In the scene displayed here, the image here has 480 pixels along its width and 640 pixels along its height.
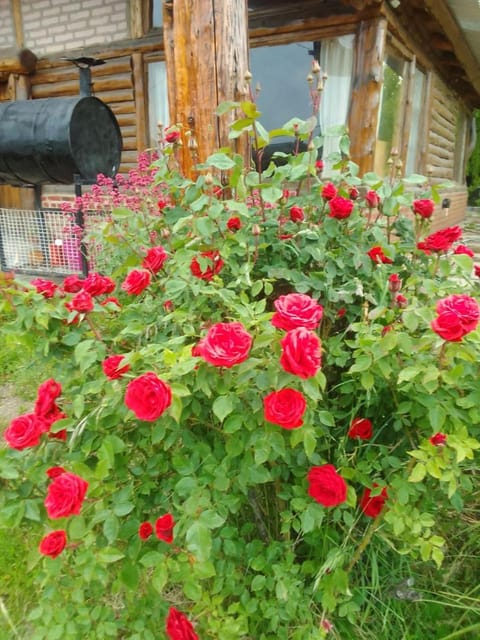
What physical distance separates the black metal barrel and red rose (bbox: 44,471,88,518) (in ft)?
14.2

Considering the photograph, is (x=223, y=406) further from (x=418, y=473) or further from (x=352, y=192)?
(x=352, y=192)

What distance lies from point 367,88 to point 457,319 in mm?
4230

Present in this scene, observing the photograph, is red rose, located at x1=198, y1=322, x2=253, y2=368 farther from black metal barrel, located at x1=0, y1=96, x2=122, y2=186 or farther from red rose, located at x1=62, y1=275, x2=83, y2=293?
black metal barrel, located at x1=0, y1=96, x2=122, y2=186

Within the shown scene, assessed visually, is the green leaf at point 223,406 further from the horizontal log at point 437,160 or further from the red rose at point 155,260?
the horizontal log at point 437,160

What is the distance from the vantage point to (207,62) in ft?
5.48

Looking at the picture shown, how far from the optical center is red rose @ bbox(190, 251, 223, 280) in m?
1.15

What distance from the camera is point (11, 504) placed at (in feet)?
3.19

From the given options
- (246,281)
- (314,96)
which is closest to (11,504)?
(246,281)

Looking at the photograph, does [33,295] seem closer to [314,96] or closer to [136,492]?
[136,492]

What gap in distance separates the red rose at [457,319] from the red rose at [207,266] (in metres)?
0.57

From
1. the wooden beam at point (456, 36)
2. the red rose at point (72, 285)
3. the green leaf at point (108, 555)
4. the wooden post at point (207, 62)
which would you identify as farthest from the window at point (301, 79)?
the green leaf at point (108, 555)

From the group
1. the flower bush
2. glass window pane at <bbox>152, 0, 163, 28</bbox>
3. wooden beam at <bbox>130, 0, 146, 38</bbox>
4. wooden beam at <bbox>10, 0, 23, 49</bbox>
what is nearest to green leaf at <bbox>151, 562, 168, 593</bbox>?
the flower bush

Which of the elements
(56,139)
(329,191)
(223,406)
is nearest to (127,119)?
(56,139)

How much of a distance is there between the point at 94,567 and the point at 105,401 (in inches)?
13.2
